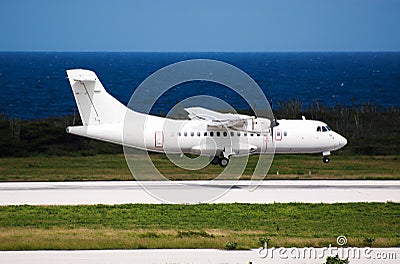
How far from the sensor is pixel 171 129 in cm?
3872

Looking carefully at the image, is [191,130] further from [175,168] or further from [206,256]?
[206,256]

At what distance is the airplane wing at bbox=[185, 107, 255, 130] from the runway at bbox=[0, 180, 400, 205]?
2798mm

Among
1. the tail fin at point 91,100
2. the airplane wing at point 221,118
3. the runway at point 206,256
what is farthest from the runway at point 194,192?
the runway at point 206,256

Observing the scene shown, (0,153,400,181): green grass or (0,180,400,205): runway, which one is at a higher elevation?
(0,153,400,181): green grass

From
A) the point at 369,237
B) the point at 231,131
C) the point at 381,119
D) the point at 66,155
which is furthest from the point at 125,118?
the point at 381,119

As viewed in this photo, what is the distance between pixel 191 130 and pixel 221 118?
246 cm

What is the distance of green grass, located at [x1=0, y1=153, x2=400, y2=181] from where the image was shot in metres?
39.6

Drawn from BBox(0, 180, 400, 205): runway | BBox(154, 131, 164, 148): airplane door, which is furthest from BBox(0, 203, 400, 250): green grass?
BBox(154, 131, 164, 148): airplane door

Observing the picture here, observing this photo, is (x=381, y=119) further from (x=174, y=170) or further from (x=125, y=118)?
(x=125, y=118)

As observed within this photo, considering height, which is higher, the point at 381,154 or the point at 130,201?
the point at 381,154

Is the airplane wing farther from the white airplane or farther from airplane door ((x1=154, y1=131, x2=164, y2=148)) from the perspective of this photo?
airplane door ((x1=154, y1=131, x2=164, y2=148))

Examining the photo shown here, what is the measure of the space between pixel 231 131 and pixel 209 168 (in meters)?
4.86

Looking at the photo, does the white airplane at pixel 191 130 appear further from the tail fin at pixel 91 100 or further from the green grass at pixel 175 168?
the green grass at pixel 175 168

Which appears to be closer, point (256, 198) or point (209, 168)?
point (256, 198)
